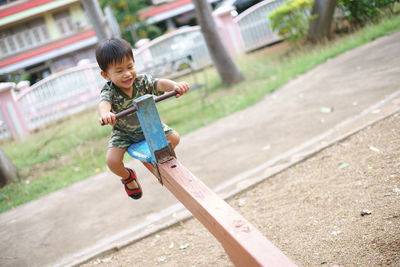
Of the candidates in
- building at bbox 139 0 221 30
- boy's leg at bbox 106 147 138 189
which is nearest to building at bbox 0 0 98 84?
building at bbox 139 0 221 30

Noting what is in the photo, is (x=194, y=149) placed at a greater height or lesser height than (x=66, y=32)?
lesser

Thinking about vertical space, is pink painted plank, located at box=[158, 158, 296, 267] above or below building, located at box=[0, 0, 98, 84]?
below

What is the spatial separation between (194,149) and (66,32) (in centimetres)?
2317

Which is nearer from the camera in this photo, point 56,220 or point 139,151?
point 139,151

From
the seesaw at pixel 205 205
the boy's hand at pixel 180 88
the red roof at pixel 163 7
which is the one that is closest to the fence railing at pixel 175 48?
the boy's hand at pixel 180 88

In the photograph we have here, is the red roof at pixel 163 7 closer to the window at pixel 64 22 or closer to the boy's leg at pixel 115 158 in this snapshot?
Result: the window at pixel 64 22


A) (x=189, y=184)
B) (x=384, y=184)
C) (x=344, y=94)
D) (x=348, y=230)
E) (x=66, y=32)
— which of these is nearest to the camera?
(x=189, y=184)

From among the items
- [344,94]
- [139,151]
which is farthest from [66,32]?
[139,151]

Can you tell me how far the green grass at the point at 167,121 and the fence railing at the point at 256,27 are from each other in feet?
7.70

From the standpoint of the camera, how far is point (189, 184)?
1.99m

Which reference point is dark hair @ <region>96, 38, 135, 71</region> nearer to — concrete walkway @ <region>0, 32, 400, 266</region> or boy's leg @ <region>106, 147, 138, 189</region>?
boy's leg @ <region>106, 147, 138, 189</region>

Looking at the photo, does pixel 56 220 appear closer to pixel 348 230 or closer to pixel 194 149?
pixel 194 149

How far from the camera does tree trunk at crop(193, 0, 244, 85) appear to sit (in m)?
8.76

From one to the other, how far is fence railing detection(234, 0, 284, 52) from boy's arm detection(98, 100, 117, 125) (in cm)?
1112
